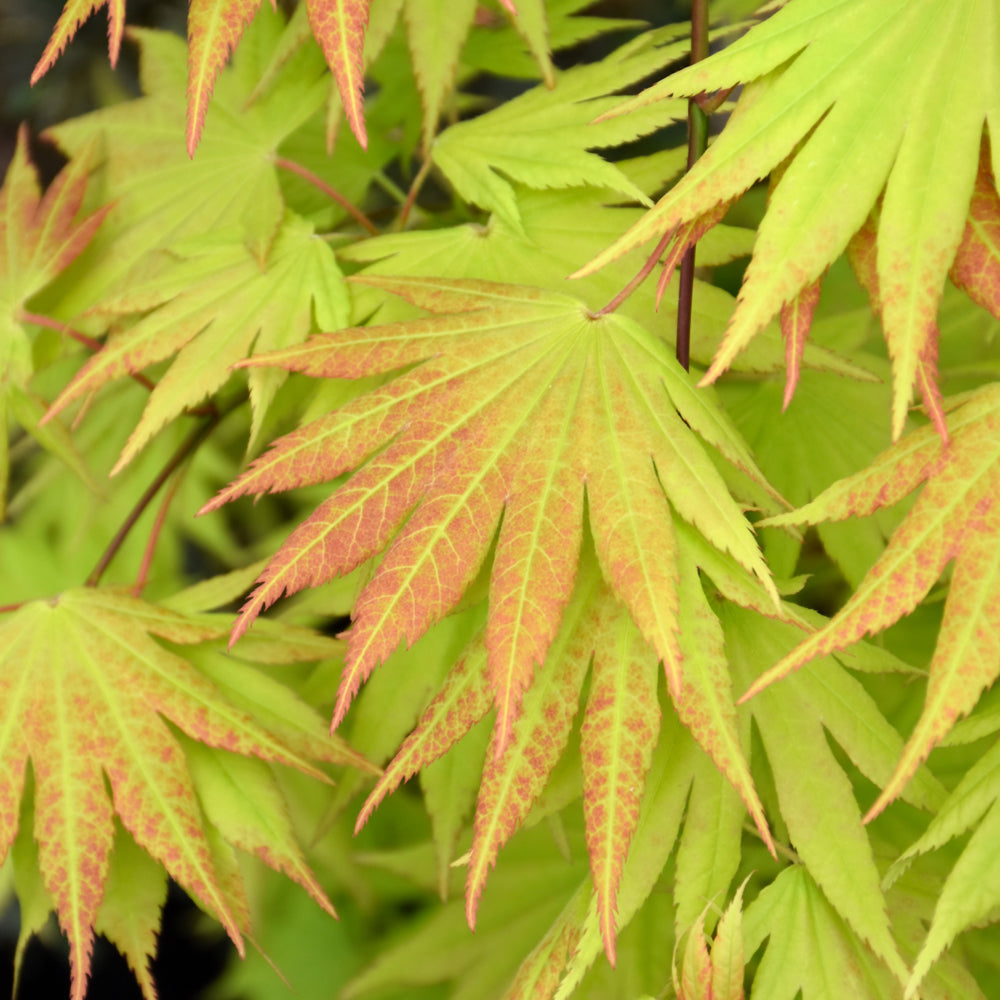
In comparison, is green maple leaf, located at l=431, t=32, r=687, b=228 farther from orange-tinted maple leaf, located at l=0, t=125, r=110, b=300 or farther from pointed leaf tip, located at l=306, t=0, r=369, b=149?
orange-tinted maple leaf, located at l=0, t=125, r=110, b=300

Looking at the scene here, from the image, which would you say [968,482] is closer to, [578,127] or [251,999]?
[578,127]

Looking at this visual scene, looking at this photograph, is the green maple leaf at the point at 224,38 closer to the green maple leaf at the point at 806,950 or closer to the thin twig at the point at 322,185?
the thin twig at the point at 322,185

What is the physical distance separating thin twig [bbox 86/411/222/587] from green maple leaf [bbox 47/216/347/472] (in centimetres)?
13

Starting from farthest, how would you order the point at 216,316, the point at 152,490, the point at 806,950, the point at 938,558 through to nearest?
the point at 152,490 < the point at 216,316 < the point at 806,950 < the point at 938,558

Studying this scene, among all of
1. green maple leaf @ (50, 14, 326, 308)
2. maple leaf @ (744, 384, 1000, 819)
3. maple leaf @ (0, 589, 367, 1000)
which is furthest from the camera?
green maple leaf @ (50, 14, 326, 308)

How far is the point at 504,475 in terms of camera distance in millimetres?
574

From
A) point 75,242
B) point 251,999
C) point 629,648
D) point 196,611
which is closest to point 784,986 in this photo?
point 629,648

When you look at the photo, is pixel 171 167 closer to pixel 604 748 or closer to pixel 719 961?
pixel 604 748

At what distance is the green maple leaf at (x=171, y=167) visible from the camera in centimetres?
90

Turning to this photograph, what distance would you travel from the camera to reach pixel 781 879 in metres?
0.61

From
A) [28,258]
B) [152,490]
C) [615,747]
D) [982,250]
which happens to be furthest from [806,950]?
[28,258]

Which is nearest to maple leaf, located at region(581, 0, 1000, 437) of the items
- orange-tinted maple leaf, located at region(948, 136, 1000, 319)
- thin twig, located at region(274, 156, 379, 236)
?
orange-tinted maple leaf, located at region(948, 136, 1000, 319)

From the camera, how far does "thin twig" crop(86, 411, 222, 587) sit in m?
0.85

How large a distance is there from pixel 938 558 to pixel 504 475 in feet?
0.79
